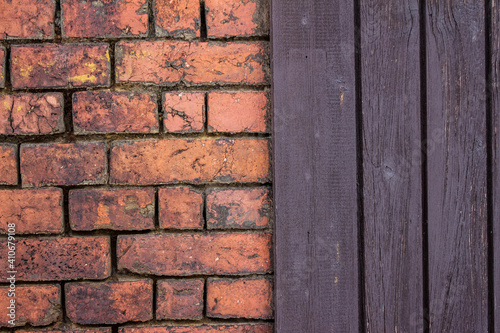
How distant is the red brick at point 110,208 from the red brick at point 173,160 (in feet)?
0.12

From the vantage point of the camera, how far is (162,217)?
81 cm

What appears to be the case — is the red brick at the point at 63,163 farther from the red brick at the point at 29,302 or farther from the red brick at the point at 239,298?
the red brick at the point at 239,298

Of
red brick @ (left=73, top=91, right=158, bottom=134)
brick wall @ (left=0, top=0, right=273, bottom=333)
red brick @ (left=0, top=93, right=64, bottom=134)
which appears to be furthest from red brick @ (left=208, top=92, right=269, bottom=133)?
red brick @ (left=0, top=93, right=64, bottom=134)

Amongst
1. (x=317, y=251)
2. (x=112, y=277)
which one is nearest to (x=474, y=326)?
(x=317, y=251)

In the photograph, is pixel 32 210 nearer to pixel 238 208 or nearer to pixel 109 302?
pixel 109 302

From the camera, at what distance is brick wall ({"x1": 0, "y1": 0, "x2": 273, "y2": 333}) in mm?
803

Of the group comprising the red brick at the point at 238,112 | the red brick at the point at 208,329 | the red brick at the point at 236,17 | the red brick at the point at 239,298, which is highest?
the red brick at the point at 236,17

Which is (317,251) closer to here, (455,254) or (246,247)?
(246,247)

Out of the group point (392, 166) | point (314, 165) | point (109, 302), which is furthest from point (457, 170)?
point (109, 302)

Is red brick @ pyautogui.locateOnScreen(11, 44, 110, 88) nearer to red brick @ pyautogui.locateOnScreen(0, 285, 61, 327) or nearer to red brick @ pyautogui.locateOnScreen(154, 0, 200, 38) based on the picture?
red brick @ pyautogui.locateOnScreen(154, 0, 200, 38)

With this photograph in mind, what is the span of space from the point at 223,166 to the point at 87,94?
1.26ft

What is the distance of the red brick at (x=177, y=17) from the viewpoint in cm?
80

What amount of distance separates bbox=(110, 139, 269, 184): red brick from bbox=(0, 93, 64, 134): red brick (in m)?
0.17

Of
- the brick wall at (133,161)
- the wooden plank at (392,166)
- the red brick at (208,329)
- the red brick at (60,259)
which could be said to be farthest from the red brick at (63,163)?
the wooden plank at (392,166)
